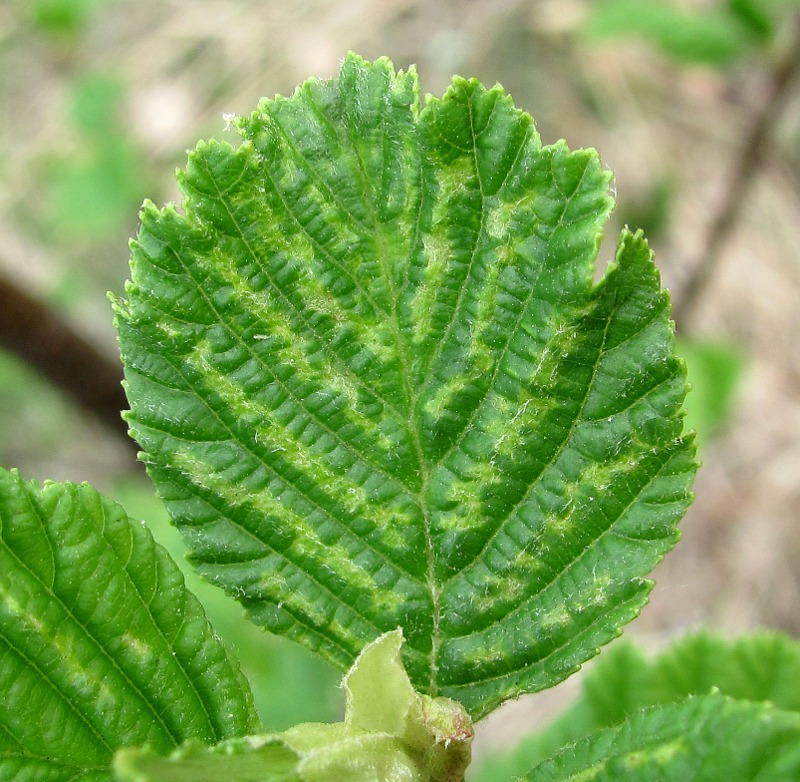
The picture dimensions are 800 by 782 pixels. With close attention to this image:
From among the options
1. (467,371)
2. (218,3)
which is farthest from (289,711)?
(218,3)

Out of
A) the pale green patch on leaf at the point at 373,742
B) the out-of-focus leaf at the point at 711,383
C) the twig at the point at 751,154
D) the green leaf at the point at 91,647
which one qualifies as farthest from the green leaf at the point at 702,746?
the out-of-focus leaf at the point at 711,383

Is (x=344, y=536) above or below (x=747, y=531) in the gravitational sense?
below

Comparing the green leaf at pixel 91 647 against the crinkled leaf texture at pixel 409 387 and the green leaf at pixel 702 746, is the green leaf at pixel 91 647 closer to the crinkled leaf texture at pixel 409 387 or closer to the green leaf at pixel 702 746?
the crinkled leaf texture at pixel 409 387

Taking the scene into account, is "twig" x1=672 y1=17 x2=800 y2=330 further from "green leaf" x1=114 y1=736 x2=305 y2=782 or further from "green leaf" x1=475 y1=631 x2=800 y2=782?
"green leaf" x1=114 y1=736 x2=305 y2=782

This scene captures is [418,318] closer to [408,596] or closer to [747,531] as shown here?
[408,596]

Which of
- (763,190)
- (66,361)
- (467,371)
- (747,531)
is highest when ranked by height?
(763,190)
